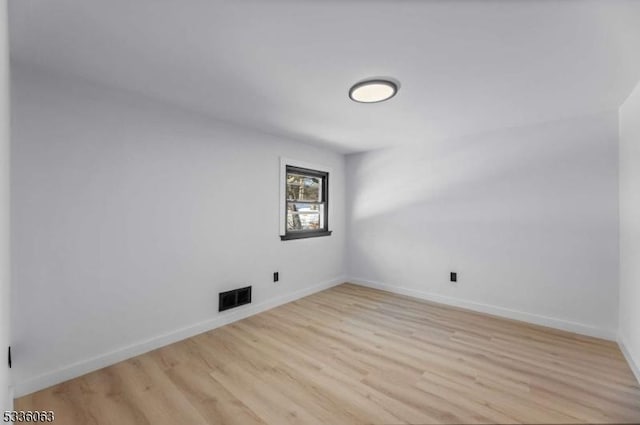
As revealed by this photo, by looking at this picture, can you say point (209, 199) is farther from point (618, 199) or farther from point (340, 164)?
point (618, 199)

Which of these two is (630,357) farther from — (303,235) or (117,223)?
(117,223)

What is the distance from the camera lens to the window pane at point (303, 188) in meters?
3.61

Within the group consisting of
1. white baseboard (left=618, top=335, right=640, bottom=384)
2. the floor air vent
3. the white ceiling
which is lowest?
white baseboard (left=618, top=335, right=640, bottom=384)

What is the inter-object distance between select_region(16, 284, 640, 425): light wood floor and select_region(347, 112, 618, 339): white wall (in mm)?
401

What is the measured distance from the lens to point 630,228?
2082 mm

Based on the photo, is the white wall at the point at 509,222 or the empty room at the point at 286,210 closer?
the empty room at the point at 286,210

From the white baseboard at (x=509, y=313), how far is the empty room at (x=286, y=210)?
18 millimetres

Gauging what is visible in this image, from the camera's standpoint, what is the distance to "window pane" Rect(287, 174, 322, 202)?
142 inches

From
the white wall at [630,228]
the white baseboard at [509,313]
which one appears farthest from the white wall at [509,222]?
the white wall at [630,228]

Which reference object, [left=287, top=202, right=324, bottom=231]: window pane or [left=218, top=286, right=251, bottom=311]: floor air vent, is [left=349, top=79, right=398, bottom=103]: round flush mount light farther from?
[left=218, top=286, right=251, bottom=311]: floor air vent

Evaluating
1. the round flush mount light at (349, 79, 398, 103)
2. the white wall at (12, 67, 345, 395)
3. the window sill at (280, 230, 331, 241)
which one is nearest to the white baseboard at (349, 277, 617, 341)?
the window sill at (280, 230, 331, 241)

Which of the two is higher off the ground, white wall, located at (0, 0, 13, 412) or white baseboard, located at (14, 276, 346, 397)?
white wall, located at (0, 0, 13, 412)

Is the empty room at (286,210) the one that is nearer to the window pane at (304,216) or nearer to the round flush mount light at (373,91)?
the round flush mount light at (373,91)

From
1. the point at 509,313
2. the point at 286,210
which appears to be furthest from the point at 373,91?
the point at 509,313
